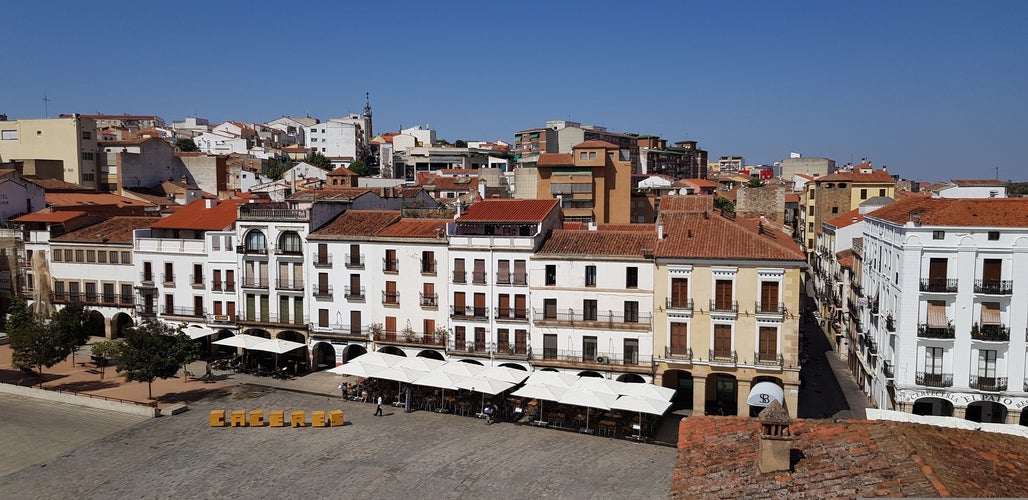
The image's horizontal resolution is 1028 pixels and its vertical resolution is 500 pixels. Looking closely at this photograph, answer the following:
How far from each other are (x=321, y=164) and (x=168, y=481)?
357 feet

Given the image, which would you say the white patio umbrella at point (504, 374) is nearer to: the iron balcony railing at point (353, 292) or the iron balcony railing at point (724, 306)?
the iron balcony railing at point (724, 306)

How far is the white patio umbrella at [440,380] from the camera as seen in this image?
129 feet

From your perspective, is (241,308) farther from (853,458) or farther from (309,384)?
(853,458)

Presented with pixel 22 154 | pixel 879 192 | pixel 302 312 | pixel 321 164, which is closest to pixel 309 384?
pixel 302 312

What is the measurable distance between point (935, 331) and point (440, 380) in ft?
82.0

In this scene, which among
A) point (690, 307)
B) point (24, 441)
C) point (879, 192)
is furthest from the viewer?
point (879, 192)

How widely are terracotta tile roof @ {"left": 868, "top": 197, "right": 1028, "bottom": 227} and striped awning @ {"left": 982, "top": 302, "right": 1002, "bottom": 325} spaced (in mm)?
3877

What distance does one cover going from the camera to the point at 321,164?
5295 inches

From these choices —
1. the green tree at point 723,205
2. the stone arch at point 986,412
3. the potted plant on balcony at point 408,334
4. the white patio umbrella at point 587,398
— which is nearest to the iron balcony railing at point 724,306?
the white patio umbrella at point 587,398

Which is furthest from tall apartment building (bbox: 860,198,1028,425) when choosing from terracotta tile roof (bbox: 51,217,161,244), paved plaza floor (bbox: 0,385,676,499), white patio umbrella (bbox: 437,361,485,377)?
terracotta tile roof (bbox: 51,217,161,244)

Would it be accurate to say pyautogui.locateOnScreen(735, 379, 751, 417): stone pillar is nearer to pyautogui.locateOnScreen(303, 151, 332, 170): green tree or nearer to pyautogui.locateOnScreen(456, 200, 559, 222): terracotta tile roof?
pyautogui.locateOnScreen(456, 200, 559, 222): terracotta tile roof

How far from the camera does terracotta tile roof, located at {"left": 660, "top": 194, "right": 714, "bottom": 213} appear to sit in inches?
2189

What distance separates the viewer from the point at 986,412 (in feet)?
124

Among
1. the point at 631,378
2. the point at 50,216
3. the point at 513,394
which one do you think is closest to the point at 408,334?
the point at 513,394
